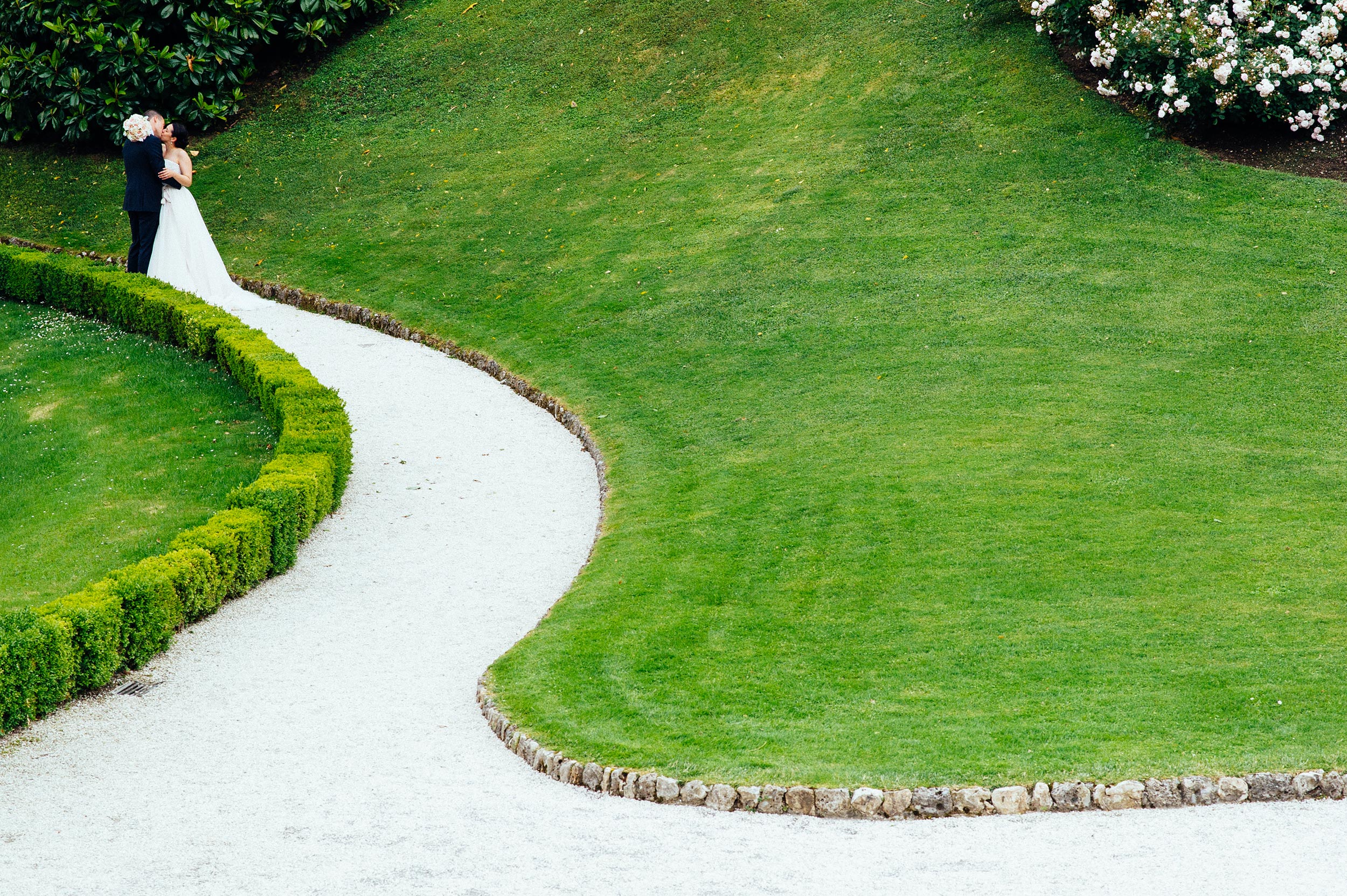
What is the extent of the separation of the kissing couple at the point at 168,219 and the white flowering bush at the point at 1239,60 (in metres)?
14.3

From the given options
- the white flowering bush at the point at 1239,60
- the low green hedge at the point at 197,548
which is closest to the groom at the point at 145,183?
the low green hedge at the point at 197,548

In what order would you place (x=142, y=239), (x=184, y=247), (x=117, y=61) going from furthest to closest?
(x=117, y=61), (x=142, y=239), (x=184, y=247)

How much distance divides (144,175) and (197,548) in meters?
10.4

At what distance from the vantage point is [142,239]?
19.9 meters

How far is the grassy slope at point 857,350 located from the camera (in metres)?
9.20

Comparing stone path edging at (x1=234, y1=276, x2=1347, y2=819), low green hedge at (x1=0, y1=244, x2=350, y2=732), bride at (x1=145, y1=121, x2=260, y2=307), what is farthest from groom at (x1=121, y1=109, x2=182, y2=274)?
stone path edging at (x1=234, y1=276, x2=1347, y2=819)

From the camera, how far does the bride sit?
19.4m

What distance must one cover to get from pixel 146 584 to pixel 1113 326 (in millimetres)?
11137

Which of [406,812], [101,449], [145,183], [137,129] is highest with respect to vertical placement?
[137,129]

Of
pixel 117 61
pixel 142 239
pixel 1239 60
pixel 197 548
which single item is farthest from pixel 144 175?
pixel 1239 60

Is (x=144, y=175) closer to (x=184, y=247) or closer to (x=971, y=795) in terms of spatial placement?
(x=184, y=247)

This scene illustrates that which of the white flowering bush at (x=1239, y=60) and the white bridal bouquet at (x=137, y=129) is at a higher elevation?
the white flowering bush at (x=1239, y=60)

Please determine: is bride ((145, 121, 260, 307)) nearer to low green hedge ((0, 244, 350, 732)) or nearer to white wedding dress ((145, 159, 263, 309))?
white wedding dress ((145, 159, 263, 309))

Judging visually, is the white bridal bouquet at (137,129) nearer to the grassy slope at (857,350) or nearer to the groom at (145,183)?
the groom at (145,183)
